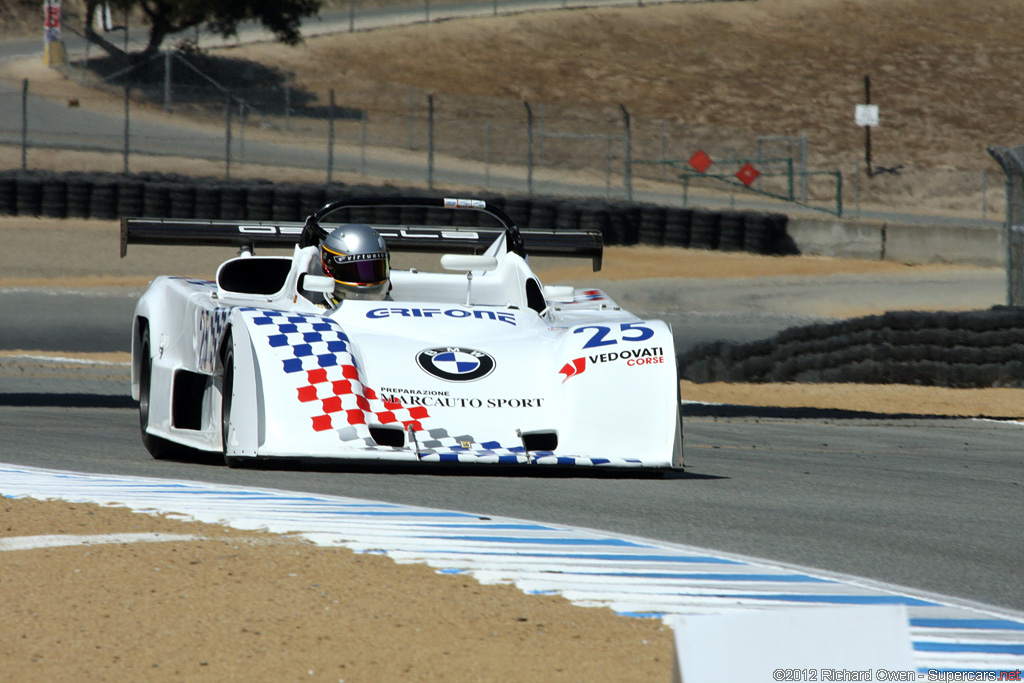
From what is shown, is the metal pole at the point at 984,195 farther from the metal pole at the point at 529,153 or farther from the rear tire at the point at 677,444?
the rear tire at the point at 677,444

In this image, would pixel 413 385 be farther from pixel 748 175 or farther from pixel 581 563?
pixel 748 175

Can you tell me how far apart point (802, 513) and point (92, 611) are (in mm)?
2952

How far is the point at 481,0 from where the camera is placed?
67.8 meters

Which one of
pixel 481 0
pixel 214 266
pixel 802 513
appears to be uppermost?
pixel 481 0

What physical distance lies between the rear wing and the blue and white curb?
3.01 meters

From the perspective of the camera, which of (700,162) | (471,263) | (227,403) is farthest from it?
(700,162)

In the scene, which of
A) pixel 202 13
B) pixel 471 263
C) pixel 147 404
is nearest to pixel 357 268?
pixel 471 263

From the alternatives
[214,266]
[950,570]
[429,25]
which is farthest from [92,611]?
[429,25]

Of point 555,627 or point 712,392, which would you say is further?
point 712,392

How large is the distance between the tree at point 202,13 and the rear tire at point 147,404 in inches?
1494

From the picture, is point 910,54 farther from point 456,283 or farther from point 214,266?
point 456,283

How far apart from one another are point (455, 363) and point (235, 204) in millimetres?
18792

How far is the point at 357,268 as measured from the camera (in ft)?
24.4

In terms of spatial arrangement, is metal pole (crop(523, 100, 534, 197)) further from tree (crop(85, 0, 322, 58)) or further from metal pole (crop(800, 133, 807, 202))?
tree (crop(85, 0, 322, 58))
